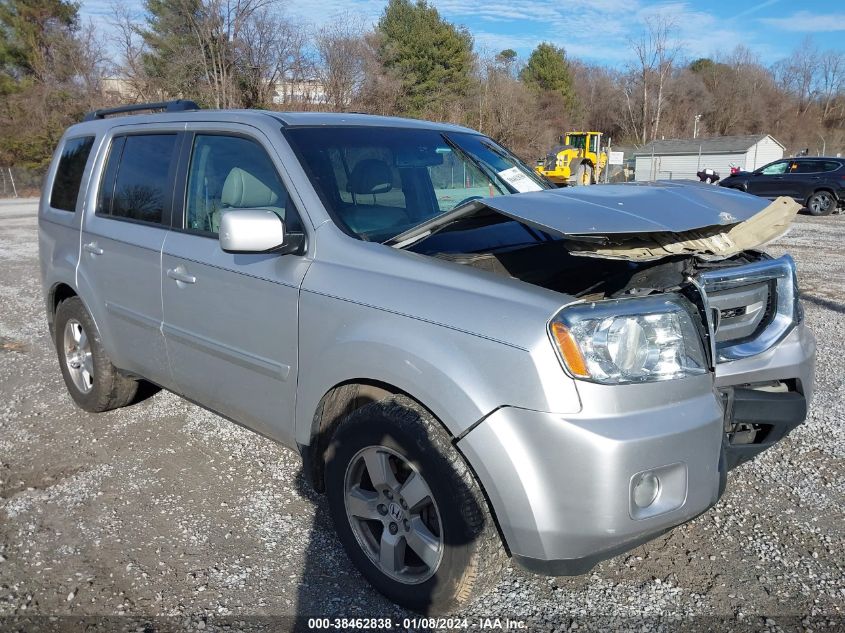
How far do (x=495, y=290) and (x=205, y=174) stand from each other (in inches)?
77.1

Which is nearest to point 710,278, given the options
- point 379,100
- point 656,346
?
point 656,346

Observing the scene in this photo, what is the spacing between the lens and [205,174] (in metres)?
3.51

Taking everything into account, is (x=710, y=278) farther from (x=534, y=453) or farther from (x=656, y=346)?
(x=534, y=453)

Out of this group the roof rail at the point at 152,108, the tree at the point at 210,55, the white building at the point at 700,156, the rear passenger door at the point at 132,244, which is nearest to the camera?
the rear passenger door at the point at 132,244

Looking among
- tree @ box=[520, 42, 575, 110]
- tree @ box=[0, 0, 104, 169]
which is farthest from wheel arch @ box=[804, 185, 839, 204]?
tree @ box=[520, 42, 575, 110]

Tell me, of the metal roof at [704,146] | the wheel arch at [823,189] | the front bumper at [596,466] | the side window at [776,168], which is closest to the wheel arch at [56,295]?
the front bumper at [596,466]

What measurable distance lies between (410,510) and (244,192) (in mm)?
1775

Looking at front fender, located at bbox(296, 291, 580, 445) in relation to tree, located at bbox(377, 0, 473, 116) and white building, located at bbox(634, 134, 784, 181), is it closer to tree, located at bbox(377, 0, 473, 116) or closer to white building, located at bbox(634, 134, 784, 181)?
tree, located at bbox(377, 0, 473, 116)

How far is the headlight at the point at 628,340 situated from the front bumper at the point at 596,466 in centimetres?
5

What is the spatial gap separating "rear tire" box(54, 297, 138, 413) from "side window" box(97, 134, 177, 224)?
81 cm

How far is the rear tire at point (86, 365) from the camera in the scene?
173 inches

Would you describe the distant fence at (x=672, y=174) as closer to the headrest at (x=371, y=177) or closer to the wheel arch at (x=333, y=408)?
the headrest at (x=371, y=177)

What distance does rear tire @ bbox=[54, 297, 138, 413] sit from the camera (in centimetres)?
438

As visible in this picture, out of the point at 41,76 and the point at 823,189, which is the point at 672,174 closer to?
the point at 823,189
